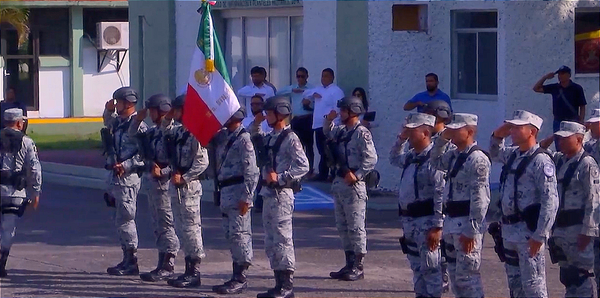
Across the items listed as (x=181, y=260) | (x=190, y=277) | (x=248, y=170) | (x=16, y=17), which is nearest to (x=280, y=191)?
(x=248, y=170)

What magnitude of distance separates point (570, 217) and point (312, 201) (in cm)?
760

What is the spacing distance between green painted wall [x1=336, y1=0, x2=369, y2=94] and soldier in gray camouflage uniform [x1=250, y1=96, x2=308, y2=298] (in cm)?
725

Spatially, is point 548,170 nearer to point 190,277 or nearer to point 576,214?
point 576,214

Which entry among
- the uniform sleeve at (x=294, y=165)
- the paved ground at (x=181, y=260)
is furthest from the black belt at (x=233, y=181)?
the paved ground at (x=181, y=260)

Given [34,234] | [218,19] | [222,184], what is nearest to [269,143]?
[222,184]

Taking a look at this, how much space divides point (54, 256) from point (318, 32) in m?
7.12

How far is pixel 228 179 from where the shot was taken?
9.77 m

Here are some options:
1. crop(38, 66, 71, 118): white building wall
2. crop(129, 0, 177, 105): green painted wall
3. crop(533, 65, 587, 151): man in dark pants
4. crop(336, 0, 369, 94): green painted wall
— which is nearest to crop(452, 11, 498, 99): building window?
crop(336, 0, 369, 94): green painted wall

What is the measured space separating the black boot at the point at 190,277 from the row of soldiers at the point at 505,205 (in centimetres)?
244

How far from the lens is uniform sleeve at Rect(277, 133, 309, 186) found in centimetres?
945

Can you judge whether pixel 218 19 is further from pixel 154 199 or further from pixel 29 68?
pixel 29 68

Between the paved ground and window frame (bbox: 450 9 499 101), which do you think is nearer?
the paved ground

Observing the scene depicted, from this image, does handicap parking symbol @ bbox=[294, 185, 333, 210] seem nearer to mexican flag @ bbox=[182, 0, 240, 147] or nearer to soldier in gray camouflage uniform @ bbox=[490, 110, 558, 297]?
mexican flag @ bbox=[182, 0, 240, 147]

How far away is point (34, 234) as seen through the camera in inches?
543
